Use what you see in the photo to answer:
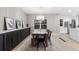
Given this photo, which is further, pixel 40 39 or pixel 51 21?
pixel 51 21

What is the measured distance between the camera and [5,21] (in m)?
5.43

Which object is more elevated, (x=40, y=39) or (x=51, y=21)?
(x=51, y=21)

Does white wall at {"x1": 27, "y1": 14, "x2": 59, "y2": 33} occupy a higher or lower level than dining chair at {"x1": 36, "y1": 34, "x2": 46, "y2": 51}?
higher

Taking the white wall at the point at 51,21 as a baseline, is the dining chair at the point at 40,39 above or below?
below

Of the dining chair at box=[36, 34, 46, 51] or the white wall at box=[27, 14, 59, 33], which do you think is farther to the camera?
the white wall at box=[27, 14, 59, 33]

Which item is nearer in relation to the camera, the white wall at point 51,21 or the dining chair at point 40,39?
the dining chair at point 40,39
